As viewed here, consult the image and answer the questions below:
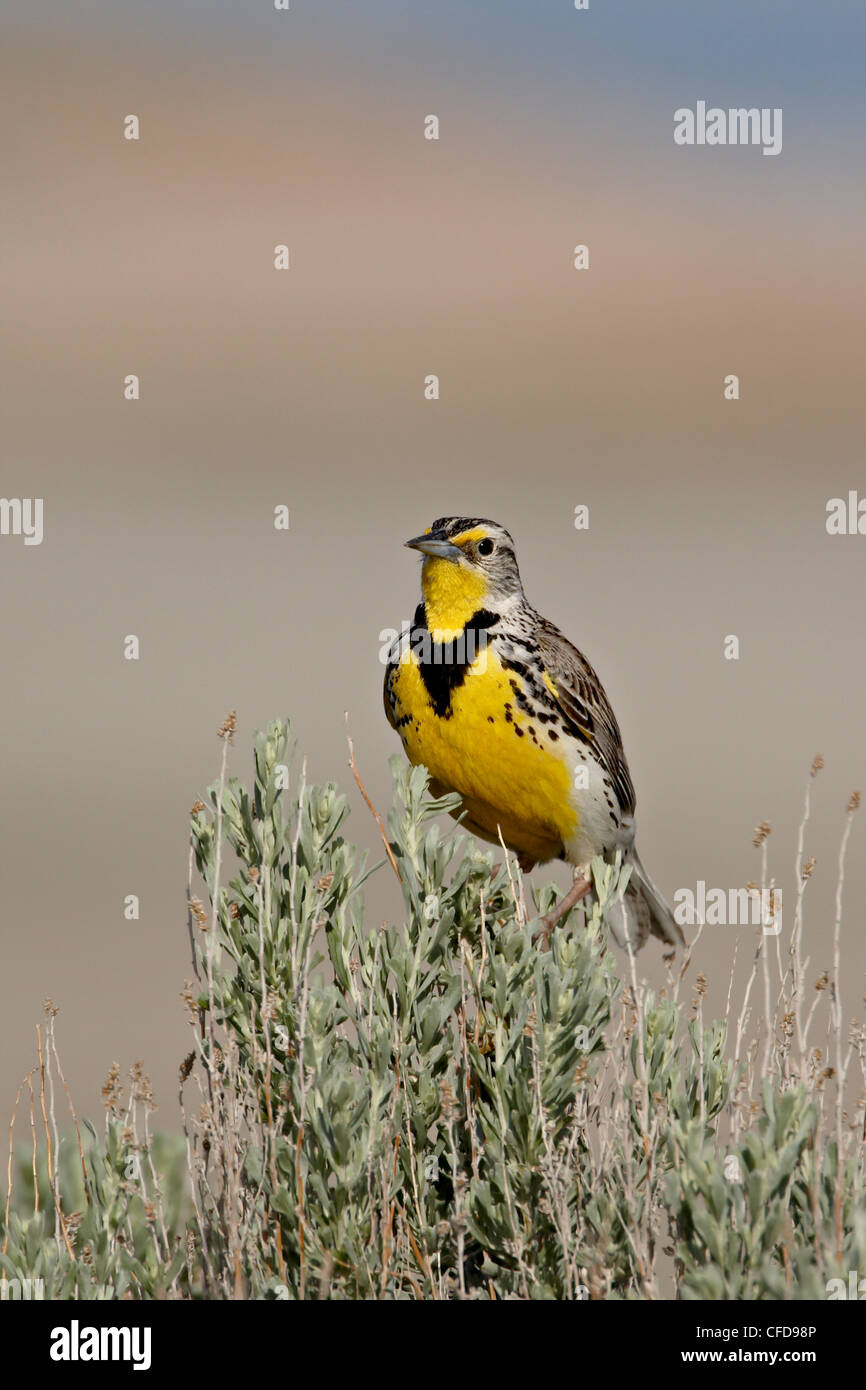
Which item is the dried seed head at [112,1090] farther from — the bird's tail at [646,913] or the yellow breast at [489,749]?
the bird's tail at [646,913]

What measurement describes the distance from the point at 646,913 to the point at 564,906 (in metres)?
0.99

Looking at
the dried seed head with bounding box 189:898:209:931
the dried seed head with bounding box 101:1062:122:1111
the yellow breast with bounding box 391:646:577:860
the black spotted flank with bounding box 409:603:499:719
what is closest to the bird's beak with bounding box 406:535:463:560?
the black spotted flank with bounding box 409:603:499:719

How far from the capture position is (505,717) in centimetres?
456

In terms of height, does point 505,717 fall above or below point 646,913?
above

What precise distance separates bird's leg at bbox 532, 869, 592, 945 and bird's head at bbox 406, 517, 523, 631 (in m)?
0.79

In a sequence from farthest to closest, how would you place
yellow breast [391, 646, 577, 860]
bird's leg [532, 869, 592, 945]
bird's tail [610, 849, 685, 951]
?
bird's tail [610, 849, 685, 951] < yellow breast [391, 646, 577, 860] < bird's leg [532, 869, 592, 945]

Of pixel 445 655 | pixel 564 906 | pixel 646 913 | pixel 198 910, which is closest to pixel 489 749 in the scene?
pixel 445 655

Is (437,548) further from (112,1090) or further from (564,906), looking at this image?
(112,1090)

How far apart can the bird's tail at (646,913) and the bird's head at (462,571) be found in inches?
34.9

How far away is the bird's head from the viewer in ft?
15.9

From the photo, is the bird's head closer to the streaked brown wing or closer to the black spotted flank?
the black spotted flank
